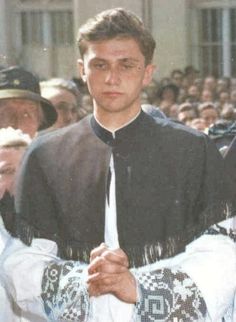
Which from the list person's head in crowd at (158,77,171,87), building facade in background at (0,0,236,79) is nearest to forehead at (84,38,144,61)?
building facade in background at (0,0,236,79)

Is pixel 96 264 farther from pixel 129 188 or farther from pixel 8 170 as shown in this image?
pixel 8 170

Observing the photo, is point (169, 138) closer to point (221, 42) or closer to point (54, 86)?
point (54, 86)

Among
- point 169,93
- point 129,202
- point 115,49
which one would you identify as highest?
point 115,49

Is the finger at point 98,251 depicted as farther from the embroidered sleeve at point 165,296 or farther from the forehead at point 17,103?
the forehead at point 17,103

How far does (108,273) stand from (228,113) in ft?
21.2

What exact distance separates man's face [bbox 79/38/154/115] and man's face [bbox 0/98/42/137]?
60.4 inches

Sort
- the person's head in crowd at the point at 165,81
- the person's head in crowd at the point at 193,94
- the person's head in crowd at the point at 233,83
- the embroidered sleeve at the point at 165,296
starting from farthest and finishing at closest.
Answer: the person's head in crowd at the point at 233,83 → the person's head in crowd at the point at 165,81 → the person's head in crowd at the point at 193,94 → the embroidered sleeve at the point at 165,296

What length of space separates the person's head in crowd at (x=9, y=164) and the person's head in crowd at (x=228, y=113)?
16.1ft

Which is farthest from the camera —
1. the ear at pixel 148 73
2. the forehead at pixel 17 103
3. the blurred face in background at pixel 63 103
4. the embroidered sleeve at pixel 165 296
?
the blurred face in background at pixel 63 103

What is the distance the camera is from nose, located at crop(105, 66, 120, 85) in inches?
191

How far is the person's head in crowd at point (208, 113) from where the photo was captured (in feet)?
34.0

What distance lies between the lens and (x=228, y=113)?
11.0 meters

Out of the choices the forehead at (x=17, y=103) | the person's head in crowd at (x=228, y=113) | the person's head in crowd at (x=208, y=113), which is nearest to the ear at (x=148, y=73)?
the forehead at (x=17, y=103)

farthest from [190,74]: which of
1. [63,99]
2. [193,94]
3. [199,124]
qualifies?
[63,99]
